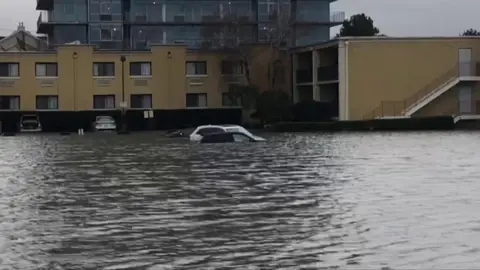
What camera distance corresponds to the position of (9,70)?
73938 millimetres

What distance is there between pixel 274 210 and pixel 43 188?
7.10 metres

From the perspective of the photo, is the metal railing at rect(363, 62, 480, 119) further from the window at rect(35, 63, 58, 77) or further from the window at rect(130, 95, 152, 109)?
the window at rect(35, 63, 58, 77)

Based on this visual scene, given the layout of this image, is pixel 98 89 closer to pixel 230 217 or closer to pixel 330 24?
pixel 330 24

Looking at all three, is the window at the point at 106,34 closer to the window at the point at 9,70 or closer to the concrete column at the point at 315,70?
the window at the point at 9,70

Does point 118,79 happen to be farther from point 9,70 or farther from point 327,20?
point 327,20

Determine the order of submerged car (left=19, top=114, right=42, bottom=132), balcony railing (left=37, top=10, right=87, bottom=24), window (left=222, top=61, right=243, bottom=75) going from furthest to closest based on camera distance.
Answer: balcony railing (left=37, top=10, right=87, bottom=24)
window (left=222, top=61, right=243, bottom=75)
submerged car (left=19, top=114, right=42, bottom=132)

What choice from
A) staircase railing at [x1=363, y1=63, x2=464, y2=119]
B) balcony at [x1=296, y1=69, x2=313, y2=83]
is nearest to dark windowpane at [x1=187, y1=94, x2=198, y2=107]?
balcony at [x1=296, y1=69, x2=313, y2=83]

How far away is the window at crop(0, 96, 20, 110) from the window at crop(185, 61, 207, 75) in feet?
47.4

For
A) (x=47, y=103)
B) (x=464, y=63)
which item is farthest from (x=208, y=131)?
(x=47, y=103)

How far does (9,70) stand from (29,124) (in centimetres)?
522

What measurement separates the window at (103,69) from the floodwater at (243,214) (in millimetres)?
46020

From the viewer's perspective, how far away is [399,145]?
3809 centimetres

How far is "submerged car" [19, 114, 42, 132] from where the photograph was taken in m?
72.0

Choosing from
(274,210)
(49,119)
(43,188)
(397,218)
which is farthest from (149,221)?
(49,119)
